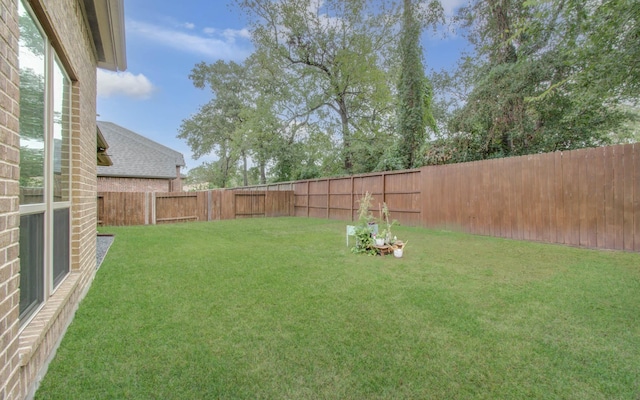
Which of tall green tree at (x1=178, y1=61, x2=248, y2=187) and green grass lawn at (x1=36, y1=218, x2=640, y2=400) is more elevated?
tall green tree at (x1=178, y1=61, x2=248, y2=187)

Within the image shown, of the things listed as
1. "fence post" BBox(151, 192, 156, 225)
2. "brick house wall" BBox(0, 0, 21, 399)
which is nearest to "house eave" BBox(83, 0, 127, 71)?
"brick house wall" BBox(0, 0, 21, 399)

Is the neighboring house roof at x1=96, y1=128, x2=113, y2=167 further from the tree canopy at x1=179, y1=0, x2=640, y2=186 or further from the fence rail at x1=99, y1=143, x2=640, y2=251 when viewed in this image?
the tree canopy at x1=179, y1=0, x2=640, y2=186

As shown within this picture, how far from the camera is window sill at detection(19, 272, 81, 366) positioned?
5.00 feet

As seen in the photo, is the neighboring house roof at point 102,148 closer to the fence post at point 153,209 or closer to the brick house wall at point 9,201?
the fence post at point 153,209

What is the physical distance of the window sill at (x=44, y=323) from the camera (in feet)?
5.00

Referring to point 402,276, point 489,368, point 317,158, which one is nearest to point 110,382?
point 489,368

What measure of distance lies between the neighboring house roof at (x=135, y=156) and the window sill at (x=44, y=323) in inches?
652

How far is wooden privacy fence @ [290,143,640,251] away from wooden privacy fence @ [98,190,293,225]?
21.1 ft

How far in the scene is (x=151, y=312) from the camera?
2.72 meters

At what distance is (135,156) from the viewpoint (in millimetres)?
17828

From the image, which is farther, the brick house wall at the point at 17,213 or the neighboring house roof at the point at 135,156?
the neighboring house roof at the point at 135,156

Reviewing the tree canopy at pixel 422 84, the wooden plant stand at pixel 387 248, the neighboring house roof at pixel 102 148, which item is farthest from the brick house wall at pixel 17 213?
the tree canopy at pixel 422 84

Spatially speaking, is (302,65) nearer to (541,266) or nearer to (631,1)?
(631,1)

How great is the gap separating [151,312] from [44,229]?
1.08m
